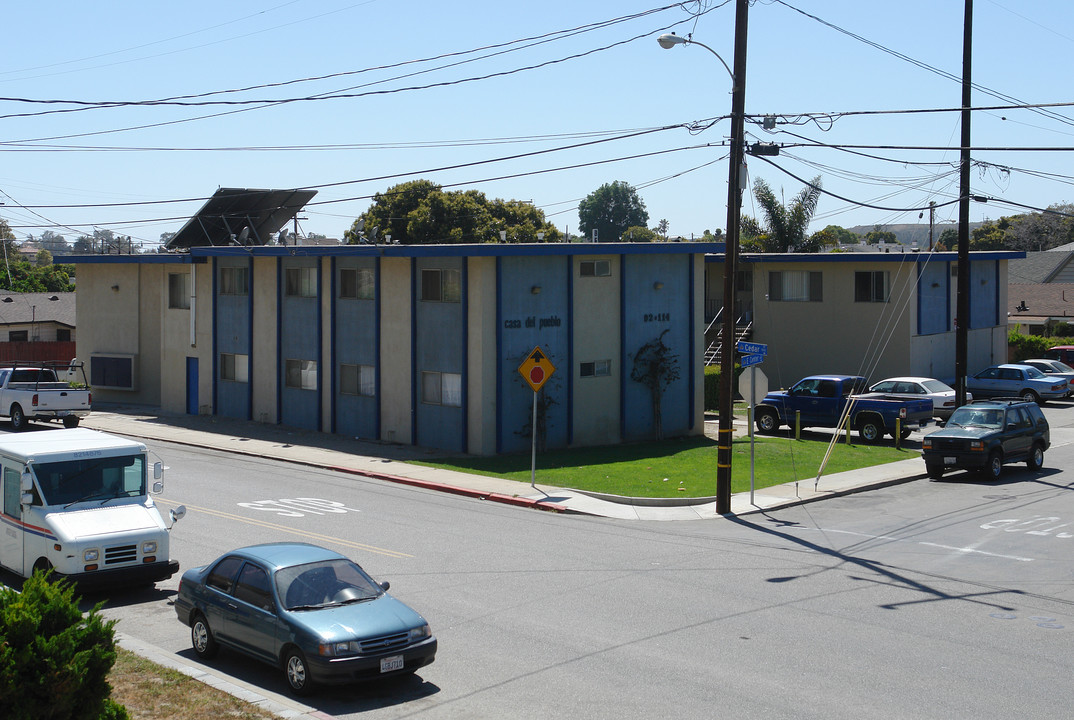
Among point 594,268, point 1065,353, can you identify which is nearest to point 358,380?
point 594,268

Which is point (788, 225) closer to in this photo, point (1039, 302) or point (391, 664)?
point (1039, 302)

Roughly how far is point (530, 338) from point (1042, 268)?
182ft

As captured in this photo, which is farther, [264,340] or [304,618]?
[264,340]

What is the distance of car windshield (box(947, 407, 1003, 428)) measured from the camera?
25797 mm

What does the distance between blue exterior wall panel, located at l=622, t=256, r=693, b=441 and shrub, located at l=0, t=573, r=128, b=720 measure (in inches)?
945

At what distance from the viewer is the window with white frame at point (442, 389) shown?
94.1 ft

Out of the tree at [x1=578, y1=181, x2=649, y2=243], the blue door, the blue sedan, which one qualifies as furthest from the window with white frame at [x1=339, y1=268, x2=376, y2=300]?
the tree at [x1=578, y1=181, x2=649, y2=243]

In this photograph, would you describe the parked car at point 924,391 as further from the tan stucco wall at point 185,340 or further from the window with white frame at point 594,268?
the tan stucco wall at point 185,340

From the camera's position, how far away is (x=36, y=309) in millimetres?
53219

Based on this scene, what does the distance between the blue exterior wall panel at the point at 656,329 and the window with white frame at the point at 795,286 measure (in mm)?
13148

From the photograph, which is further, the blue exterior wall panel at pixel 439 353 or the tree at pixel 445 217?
the tree at pixel 445 217

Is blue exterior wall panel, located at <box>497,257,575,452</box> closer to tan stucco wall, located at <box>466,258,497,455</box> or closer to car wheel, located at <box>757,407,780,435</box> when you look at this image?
tan stucco wall, located at <box>466,258,497,455</box>

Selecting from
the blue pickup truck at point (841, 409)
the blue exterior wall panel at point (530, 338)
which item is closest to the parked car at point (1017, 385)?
the blue pickup truck at point (841, 409)

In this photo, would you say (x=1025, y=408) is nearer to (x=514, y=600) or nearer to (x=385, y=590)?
(x=514, y=600)
